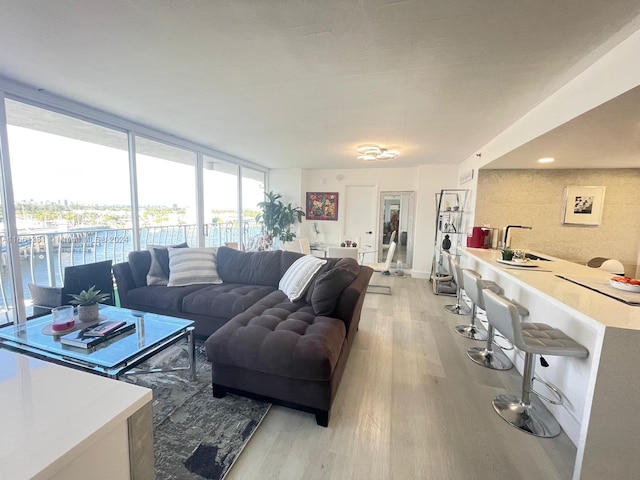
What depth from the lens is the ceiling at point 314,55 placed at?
1431 mm

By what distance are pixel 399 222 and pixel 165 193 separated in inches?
186

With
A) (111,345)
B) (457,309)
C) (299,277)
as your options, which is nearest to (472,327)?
(457,309)

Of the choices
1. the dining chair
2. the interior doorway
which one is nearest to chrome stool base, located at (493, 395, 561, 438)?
the dining chair

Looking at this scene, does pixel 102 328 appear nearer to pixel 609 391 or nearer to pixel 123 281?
pixel 123 281

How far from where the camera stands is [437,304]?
4.13 m

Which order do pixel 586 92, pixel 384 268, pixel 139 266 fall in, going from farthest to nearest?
pixel 384 268, pixel 139 266, pixel 586 92

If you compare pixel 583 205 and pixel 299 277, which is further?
pixel 583 205

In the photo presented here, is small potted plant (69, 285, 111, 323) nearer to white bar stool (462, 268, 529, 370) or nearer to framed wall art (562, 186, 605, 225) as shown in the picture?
white bar stool (462, 268, 529, 370)

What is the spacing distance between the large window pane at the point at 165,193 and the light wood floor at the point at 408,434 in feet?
11.0

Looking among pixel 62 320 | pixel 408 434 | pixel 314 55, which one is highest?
pixel 314 55

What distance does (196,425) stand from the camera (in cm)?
172

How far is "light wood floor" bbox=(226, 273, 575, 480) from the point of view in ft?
4.84

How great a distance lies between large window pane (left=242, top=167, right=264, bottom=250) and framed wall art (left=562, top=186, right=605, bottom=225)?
17.8 feet

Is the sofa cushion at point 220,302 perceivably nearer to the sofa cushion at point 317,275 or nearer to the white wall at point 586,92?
the sofa cushion at point 317,275
